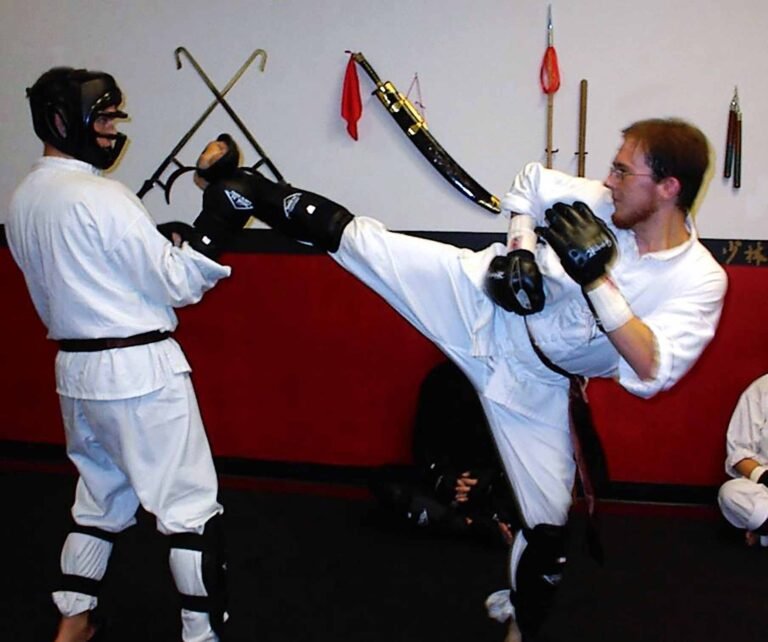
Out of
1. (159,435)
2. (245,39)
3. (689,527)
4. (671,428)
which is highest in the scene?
(245,39)

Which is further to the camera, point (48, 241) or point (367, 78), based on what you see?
point (367, 78)

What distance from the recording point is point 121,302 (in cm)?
210

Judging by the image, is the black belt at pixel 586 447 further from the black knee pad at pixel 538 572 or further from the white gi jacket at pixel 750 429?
the white gi jacket at pixel 750 429

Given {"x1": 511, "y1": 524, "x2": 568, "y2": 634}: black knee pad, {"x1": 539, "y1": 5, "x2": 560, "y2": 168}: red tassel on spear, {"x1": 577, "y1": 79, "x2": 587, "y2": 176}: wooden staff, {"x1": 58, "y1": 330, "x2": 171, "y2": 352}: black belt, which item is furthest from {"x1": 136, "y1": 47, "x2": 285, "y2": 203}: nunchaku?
{"x1": 511, "y1": 524, "x2": 568, "y2": 634}: black knee pad

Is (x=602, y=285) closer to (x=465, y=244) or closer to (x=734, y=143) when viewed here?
(x=465, y=244)

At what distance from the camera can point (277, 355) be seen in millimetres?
3744

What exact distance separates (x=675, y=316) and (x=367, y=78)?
78.1 inches

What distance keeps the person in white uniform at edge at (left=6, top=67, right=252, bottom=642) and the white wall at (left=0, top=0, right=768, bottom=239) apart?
58.4 inches

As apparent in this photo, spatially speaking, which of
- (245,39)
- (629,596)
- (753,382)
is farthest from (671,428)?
(245,39)

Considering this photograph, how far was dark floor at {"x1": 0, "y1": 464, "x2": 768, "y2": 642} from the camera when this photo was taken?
99.9 inches

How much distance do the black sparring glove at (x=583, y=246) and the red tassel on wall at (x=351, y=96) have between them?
1.74 m

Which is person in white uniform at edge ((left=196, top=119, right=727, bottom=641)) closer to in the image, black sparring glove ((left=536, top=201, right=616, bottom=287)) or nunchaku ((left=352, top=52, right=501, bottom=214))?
black sparring glove ((left=536, top=201, right=616, bottom=287))

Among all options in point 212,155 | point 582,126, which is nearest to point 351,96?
point 582,126

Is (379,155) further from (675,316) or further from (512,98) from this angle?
(675,316)
